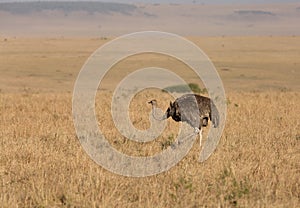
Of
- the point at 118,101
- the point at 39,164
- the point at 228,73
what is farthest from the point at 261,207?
the point at 228,73

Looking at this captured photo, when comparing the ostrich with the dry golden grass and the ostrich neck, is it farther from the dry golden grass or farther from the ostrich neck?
the ostrich neck

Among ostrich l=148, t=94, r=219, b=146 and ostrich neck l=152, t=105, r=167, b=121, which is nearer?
ostrich l=148, t=94, r=219, b=146

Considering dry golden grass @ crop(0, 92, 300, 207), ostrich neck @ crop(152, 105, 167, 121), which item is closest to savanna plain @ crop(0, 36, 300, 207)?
dry golden grass @ crop(0, 92, 300, 207)

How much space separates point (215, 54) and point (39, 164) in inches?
2309

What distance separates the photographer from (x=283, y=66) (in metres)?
52.1

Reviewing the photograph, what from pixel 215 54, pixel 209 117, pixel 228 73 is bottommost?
pixel 209 117

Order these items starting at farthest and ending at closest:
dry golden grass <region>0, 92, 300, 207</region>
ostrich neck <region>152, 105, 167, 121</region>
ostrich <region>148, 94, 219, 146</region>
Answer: ostrich neck <region>152, 105, 167, 121</region> → ostrich <region>148, 94, 219, 146</region> → dry golden grass <region>0, 92, 300, 207</region>

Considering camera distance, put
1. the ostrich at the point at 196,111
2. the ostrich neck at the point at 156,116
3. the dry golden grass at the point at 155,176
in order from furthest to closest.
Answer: the ostrich neck at the point at 156,116 < the ostrich at the point at 196,111 < the dry golden grass at the point at 155,176

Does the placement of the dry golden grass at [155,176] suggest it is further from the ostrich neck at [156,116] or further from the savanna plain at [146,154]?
the ostrich neck at [156,116]

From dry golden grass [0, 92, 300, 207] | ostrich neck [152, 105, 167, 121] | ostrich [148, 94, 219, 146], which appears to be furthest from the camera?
ostrich neck [152, 105, 167, 121]

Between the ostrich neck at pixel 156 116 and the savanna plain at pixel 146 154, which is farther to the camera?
the ostrich neck at pixel 156 116

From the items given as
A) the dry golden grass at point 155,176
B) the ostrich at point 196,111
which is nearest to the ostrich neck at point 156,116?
the dry golden grass at point 155,176

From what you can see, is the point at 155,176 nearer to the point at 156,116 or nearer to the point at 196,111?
the point at 196,111

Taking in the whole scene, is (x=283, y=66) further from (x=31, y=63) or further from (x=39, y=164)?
(x=39, y=164)
